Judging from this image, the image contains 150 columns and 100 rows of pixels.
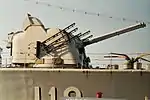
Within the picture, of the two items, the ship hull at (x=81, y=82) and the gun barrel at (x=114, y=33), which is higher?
the gun barrel at (x=114, y=33)

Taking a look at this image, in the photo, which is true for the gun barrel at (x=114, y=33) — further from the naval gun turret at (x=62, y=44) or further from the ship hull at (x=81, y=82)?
the ship hull at (x=81, y=82)

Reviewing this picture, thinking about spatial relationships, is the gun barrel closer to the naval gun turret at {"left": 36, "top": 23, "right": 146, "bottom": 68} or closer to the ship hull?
the naval gun turret at {"left": 36, "top": 23, "right": 146, "bottom": 68}

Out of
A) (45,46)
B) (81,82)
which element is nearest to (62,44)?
(45,46)

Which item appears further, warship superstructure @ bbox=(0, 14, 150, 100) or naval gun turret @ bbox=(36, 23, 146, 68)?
naval gun turret @ bbox=(36, 23, 146, 68)

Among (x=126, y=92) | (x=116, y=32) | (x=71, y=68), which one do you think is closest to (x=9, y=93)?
(x=71, y=68)

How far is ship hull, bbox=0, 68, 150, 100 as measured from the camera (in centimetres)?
1229

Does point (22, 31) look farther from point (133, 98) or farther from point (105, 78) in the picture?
point (133, 98)

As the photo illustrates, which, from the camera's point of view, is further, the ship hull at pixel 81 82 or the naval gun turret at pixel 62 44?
the naval gun turret at pixel 62 44

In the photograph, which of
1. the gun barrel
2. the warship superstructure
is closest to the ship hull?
the warship superstructure

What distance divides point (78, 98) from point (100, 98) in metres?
0.82

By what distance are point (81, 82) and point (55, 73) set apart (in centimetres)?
108

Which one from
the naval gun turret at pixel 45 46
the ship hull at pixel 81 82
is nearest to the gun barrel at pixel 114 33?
the naval gun turret at pixel 45 46

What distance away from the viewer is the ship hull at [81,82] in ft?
40.3

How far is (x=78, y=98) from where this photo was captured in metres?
11.9
